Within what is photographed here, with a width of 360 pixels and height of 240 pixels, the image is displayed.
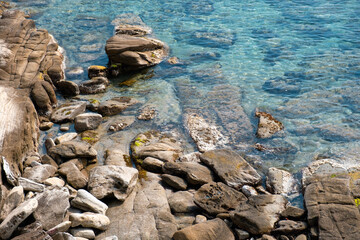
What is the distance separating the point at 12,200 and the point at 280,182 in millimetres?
6640

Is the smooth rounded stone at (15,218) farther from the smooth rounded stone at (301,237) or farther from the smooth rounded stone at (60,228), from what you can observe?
the smooth rounded stone at (301,237)

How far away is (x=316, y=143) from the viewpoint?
11.4m

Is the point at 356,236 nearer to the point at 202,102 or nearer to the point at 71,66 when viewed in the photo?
the point at 202,102

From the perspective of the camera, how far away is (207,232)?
7309 mm

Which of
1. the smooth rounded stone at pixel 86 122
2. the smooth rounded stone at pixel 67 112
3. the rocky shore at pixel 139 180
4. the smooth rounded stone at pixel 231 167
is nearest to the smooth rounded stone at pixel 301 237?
the rocky shore at pixel 139 180

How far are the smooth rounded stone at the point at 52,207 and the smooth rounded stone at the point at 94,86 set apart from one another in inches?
323

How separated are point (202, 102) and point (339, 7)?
1512 centimetres

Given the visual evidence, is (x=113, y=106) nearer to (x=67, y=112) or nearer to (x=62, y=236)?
(x=67, y=112)

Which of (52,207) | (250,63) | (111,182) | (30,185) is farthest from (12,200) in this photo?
(250,63)

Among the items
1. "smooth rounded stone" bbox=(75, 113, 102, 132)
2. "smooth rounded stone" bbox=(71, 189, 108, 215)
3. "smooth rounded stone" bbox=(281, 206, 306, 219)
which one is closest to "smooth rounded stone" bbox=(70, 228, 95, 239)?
"smooth rounded stone" bbox=(71, 189, 108, 215)

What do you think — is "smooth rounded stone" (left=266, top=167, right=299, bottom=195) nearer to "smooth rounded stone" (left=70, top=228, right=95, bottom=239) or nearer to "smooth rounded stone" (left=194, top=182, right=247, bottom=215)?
"smooth rounded stone" (left=194, top=182, right=247, bottom=215)

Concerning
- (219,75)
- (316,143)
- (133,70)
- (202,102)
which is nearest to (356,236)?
(316,143)

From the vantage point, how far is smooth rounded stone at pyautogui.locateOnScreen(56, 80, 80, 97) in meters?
14.9

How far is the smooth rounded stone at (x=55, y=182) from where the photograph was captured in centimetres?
859
